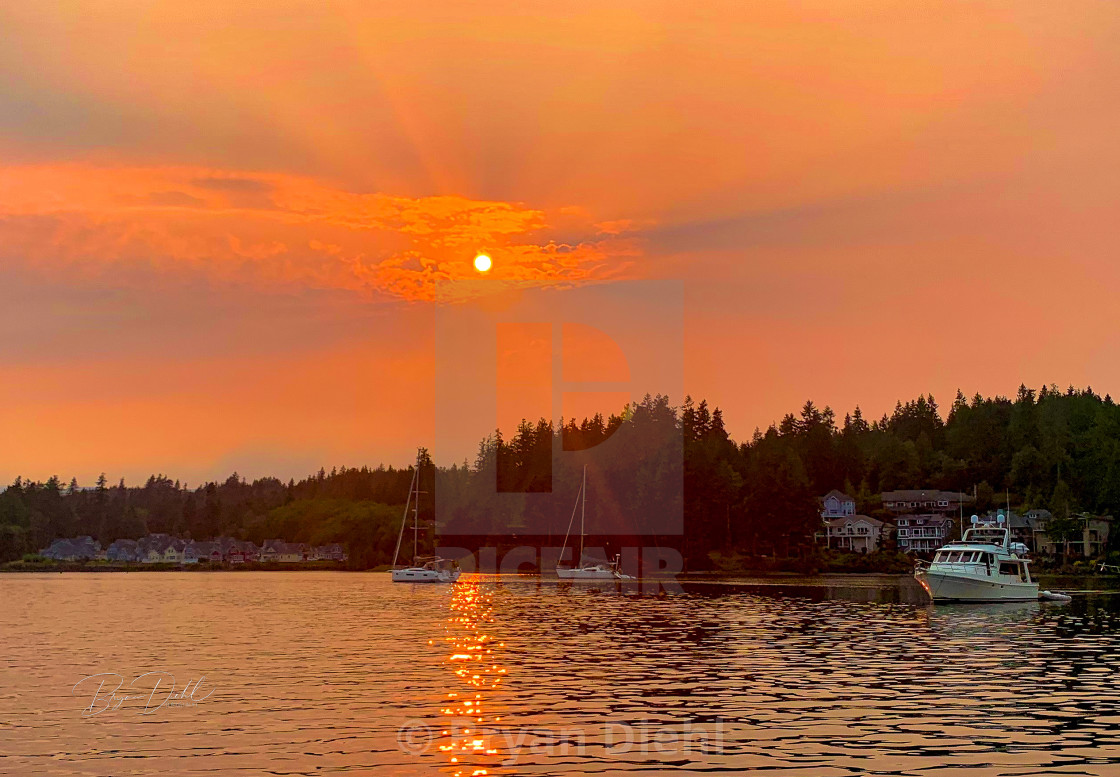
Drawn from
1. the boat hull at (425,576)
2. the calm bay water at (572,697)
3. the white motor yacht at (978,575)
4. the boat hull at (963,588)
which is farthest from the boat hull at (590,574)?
the calm bay water at (572,697)

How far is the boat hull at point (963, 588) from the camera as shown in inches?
3519

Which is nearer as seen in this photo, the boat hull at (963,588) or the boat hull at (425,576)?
the boat hull at (963,588)

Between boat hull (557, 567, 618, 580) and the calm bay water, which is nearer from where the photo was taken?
the calm bay water

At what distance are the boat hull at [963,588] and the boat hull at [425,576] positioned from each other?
77.2 meters

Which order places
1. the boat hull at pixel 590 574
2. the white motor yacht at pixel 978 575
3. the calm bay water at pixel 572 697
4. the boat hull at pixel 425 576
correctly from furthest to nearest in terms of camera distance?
the boat hull at pixel 425 576 → the boat hull at pixel 590 574 → the white motor yacht at pixel 978 575 → the calm bay water at pixel 572 697

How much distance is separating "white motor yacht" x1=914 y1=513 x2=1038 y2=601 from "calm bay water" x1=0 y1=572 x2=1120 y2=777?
18.3 m

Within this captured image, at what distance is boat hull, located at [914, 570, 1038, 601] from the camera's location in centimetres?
8938

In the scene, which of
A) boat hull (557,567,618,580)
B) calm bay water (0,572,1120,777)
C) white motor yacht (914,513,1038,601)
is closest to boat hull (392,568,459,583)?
boat hull (557,567,618,580)

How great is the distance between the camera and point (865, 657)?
48.4m

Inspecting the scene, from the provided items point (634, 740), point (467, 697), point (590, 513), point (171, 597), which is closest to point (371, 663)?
point (467, 697)

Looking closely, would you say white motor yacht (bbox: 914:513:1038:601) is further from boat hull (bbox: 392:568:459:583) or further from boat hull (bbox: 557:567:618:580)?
boat hull (bbox: 392:568:459:583)

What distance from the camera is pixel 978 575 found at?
3556 inches

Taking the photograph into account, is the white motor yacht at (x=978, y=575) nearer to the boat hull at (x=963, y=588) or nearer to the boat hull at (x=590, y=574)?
the boat hull at (x=963, y=588)

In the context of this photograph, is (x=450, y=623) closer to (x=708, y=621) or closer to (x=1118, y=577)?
(x=708, y=621)
